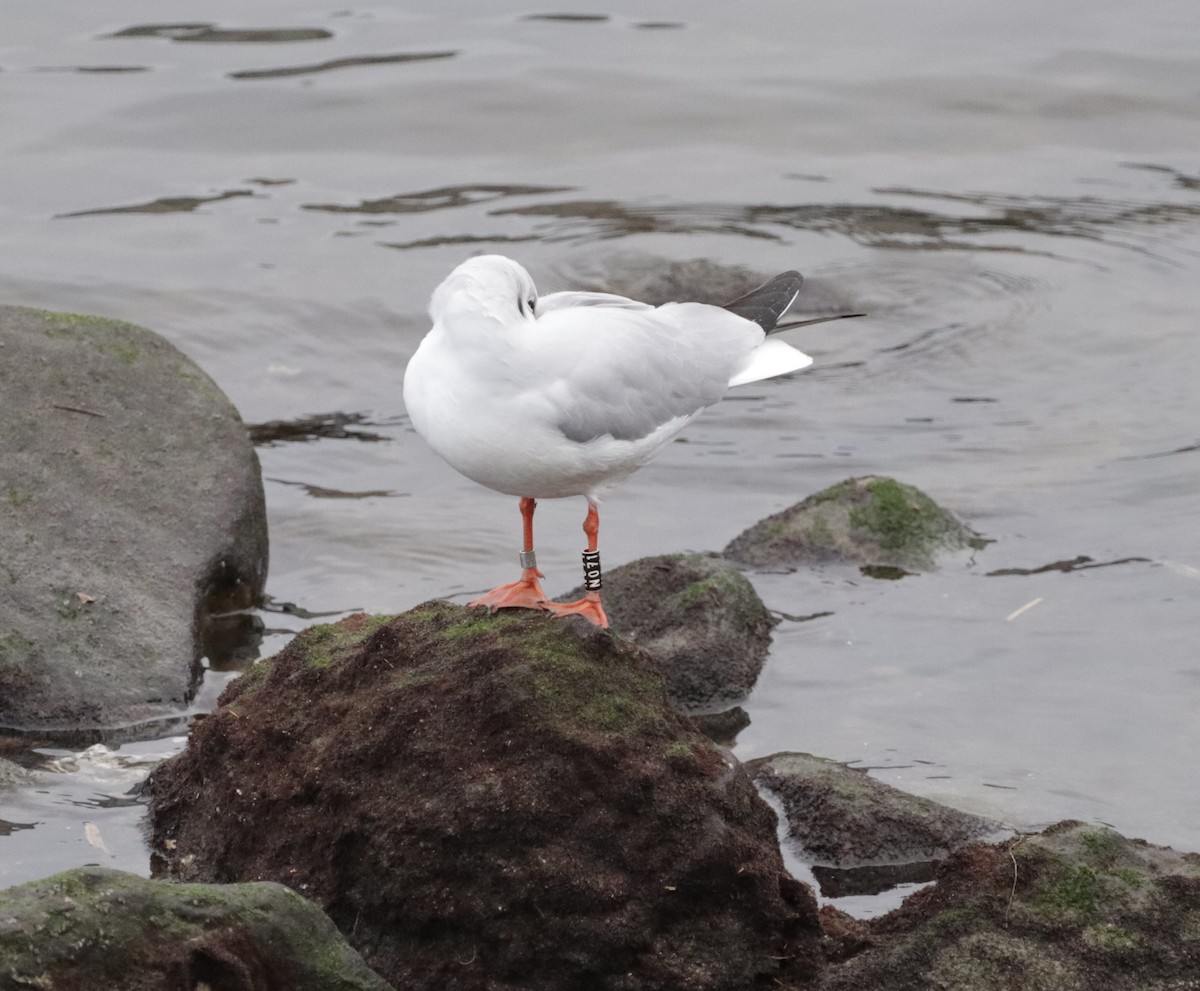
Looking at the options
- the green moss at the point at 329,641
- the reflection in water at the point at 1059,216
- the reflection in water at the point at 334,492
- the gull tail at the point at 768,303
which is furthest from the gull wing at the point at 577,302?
the reflection in water at the point at 1059,216

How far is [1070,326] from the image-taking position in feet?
40.6

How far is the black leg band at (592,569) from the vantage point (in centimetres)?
587

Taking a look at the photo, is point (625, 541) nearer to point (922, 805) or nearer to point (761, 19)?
point (922, 805)

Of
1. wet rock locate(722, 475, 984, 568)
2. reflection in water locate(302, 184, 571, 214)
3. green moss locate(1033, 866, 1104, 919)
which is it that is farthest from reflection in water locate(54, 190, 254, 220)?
green moss locate(1033, 866, 1104, 919)

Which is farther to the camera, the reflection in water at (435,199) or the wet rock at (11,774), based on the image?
the reflection in water at (435,199)

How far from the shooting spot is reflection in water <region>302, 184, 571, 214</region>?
14812 millimetres

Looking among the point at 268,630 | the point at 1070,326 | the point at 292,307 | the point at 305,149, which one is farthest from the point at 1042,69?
the point at 268,630

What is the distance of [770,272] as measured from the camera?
43.2 feet

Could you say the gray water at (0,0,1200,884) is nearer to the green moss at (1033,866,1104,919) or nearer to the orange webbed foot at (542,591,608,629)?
the orange webbed foot at (542,591,608,629)

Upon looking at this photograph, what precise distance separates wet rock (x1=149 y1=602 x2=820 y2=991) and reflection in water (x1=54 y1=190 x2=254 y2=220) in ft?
33.9

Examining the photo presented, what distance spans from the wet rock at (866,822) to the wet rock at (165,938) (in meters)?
1.96

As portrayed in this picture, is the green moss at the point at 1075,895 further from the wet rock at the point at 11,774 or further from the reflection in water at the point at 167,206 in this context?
the reflection in water at the point at 167,206

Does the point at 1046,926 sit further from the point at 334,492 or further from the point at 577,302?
the point at 334,492

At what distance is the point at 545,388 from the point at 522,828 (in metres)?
1.45
